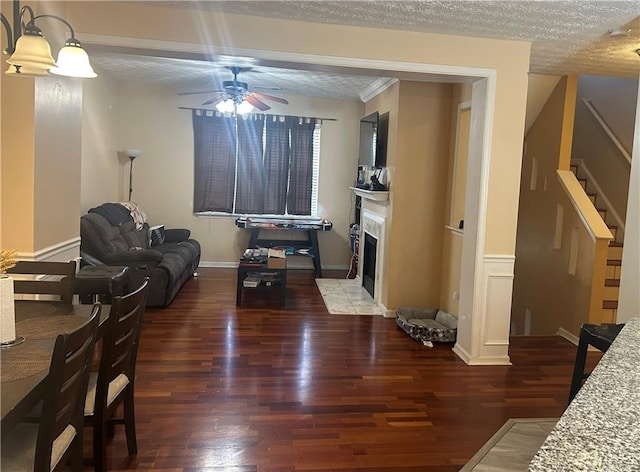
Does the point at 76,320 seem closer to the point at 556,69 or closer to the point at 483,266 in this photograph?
the point at 483,266

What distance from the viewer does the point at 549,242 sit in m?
5.43

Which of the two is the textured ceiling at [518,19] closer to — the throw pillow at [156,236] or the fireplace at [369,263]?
the fireplace at [369,263]

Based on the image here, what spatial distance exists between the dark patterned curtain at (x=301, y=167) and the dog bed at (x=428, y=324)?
3058 millimetres

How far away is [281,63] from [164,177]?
4261mm

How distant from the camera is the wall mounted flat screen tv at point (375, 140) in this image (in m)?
5.73

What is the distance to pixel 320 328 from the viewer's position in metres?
4.89

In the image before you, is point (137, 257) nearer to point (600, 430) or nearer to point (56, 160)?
point (56, 160)

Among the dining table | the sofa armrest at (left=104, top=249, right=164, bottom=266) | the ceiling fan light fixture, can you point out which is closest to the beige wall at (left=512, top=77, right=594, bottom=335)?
the ceiling fan light fixture

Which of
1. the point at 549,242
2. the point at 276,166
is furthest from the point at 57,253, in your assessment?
the point at 549,242

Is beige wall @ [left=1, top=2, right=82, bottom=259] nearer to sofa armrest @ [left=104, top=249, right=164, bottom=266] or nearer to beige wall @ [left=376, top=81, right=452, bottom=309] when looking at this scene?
sofa armrest @ [left=104, top=249, right=164, bottom=266]

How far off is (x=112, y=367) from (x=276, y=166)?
561cm

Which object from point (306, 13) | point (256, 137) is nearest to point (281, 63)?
point (306, 13)

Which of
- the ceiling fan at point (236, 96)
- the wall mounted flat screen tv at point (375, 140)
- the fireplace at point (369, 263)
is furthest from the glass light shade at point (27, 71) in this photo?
the fireplace at point (369, 263)

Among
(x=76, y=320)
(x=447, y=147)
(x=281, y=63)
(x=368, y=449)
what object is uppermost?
(x=281, y=63)
